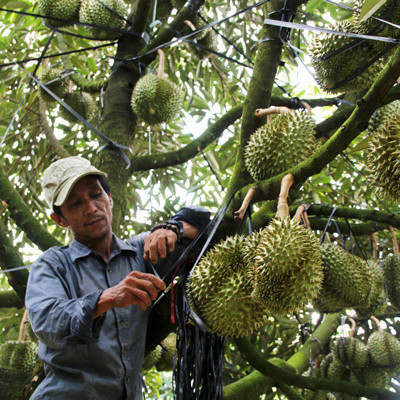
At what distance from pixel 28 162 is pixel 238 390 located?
242 cm

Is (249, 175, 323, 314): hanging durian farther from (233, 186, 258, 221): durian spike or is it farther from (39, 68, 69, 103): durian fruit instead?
(39, 68, 69, 103): durian fruit

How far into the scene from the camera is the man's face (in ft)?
5.92

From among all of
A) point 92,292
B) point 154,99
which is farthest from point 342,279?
point 154,99

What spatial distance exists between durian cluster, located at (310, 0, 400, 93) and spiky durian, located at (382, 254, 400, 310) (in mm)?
1048

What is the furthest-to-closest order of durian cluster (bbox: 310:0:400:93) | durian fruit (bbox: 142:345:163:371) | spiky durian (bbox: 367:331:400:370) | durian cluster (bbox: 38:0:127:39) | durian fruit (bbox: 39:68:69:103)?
durian fruit (bbox: 39:68:69:103) → durian cluster (bbox: 38:0:127:39) → spiky durian (bbox: 367:331:400:370) → durian fruit (bbox: 142:345:163:371) → durian cluster (bbox: 310:0:400:93)

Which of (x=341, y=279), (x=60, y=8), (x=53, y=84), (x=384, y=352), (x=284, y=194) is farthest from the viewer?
(x=53, y=84)

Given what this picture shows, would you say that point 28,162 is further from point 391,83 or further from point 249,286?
point 391,83

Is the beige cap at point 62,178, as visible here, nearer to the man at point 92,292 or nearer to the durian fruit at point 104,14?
the man at point 92,292

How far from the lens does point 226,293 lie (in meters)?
1.40

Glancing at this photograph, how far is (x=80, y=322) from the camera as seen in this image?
1285 millimetres

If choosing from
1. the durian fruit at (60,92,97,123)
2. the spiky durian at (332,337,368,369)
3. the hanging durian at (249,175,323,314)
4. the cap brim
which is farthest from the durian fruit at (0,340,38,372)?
the spiky durian at (332,337,368,369)

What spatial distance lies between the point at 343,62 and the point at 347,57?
0.02 m

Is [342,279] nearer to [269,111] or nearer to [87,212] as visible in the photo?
[269,111]

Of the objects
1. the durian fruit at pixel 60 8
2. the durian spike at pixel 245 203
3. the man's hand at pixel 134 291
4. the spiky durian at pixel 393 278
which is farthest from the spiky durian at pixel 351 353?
the durian fruit at pixel 60 8
